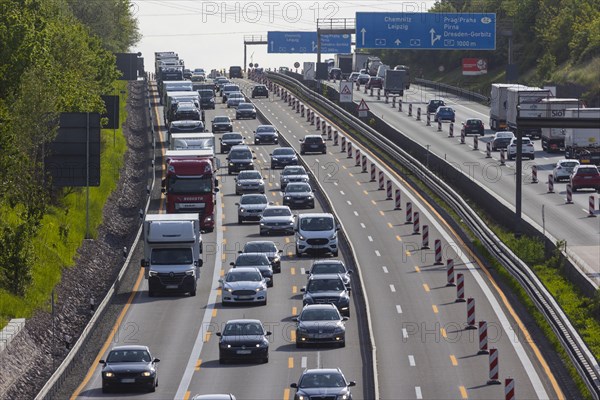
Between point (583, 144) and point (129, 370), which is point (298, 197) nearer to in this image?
point (583, 144)

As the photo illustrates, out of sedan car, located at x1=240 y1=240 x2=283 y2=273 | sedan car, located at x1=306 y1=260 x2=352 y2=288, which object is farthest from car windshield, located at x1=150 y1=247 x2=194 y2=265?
sedan car, located at x1=306 y1=260 x2=352 y2=288

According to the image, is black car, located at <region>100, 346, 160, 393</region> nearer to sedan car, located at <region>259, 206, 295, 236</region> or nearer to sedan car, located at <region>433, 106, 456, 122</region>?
sedan car, located at <region>259, 206, 295, 236</region>

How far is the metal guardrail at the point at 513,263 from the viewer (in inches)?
1539

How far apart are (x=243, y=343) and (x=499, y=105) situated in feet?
220

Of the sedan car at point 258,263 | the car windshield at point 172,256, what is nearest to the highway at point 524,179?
the sedan car at point 258,263

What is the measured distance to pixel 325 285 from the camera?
163ft

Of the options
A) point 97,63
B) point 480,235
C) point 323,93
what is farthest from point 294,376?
point 323,93

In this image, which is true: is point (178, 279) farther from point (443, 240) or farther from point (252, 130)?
point (252, 130)

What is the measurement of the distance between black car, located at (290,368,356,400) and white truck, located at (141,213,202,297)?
19291mm

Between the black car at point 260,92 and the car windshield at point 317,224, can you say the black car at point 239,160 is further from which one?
the black car at point 260,92

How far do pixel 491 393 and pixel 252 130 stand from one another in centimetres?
7437

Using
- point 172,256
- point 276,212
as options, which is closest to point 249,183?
point 276,212

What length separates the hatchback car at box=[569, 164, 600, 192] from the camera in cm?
7694

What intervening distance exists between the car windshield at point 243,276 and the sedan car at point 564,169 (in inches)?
1289
